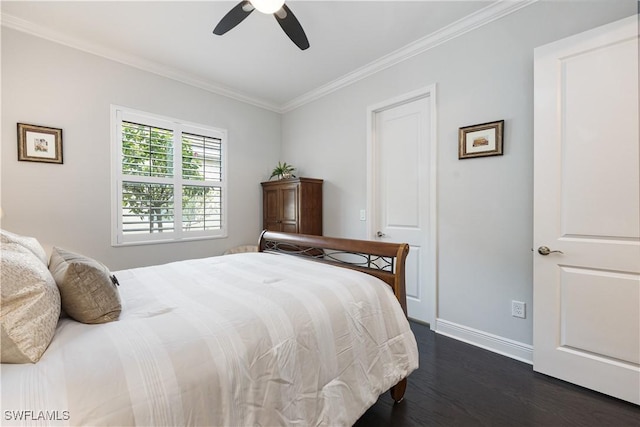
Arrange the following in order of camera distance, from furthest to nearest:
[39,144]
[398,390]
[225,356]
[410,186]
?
[410,186], [39,144], [398,390], [225,356]

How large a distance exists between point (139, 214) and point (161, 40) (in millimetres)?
1860

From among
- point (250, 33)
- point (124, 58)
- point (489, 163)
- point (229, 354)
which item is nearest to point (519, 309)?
point (489, 163)

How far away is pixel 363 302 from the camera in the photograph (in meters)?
1.44

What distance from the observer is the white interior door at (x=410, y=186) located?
9.14ft

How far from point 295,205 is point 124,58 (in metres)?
2.49

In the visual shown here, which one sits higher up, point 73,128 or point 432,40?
point 432,40

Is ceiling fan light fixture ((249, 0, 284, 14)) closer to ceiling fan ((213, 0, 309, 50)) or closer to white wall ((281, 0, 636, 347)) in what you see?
ceiling fan ((213, 0, 309, 50))

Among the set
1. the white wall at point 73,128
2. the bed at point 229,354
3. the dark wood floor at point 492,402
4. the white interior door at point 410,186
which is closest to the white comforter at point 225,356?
the bed at point 229,354

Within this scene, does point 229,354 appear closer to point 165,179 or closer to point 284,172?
point 165,179

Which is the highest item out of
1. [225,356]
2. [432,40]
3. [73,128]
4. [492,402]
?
[432,40]

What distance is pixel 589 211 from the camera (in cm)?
177

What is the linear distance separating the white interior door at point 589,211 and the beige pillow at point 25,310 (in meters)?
2.67

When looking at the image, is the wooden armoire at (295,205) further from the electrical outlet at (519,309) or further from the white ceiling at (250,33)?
the electrical outlet at (519,309)

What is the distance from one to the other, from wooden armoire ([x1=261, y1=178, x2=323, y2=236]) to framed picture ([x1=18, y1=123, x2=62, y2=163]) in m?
2.27
